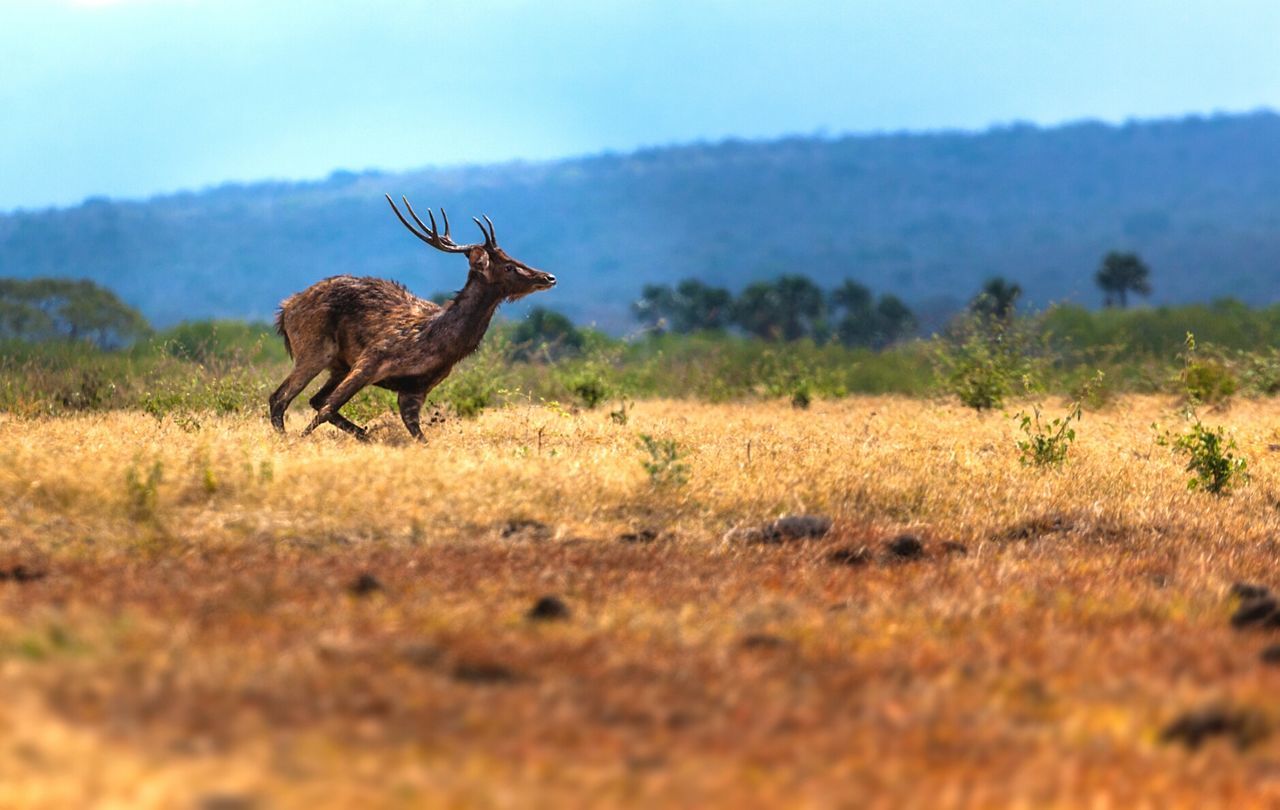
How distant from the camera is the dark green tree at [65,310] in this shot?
1270 inches

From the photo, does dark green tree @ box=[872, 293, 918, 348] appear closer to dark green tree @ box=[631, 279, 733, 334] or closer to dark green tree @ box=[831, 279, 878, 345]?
dark green tree @ box=[831, 279, 878, 345]

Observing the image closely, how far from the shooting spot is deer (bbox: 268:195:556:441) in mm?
10586

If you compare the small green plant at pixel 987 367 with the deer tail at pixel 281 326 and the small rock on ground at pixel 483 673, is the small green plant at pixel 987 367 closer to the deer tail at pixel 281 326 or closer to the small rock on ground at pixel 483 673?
the deer tail at pixel 281 326

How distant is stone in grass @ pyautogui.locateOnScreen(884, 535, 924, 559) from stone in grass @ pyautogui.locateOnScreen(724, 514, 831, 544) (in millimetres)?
440

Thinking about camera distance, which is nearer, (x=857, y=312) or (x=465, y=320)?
(x=465, y=320)

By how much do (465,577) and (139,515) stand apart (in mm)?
1905

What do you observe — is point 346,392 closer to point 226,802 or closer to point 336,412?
point 336,412

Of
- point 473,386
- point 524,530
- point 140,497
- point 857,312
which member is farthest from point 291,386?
point 857,312

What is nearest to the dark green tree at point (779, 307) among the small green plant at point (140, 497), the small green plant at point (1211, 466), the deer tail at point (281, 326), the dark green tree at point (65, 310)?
the dark green tree at point (65, 310)

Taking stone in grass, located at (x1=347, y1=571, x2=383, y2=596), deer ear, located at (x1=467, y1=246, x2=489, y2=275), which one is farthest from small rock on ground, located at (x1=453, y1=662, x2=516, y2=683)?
deer ear, located at (x1=467, y1=246, x2=489, y2=275)

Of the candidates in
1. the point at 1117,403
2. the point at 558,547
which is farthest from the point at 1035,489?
the point at 1117,403

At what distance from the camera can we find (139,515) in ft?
22.6

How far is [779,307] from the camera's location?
74.5 metres

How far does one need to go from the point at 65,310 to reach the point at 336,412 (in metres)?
26.7
